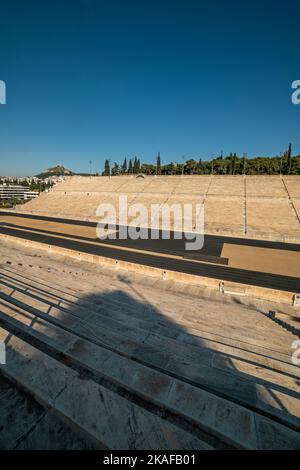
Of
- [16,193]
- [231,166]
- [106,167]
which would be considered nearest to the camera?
[231,166]

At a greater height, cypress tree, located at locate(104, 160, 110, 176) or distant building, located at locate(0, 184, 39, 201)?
cypress tree, located at locate(104, 160, 110, 176)

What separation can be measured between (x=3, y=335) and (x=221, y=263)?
44.5 ft

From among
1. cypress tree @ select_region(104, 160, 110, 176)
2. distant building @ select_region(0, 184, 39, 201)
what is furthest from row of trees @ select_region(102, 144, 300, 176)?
distant building @ select_region(0, 184, 39, 201)

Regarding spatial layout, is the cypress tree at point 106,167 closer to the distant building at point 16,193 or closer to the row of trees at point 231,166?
the row of trees at point 231,166

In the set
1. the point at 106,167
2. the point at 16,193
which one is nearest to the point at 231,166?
the point at 106,167

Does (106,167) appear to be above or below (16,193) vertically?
above

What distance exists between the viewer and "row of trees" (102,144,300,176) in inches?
2121

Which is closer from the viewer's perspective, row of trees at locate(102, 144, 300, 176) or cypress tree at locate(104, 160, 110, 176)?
row of trees at locate(102, 144, 300, 176)

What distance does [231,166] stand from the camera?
58.6 m

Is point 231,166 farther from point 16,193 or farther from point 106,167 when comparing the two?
point 16,193

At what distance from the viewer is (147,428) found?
2275 mm

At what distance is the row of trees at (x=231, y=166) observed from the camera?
5388 centimetres

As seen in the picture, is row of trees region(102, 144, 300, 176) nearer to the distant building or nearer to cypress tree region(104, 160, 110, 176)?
cypress tree region(104, 160, 110, 176)
